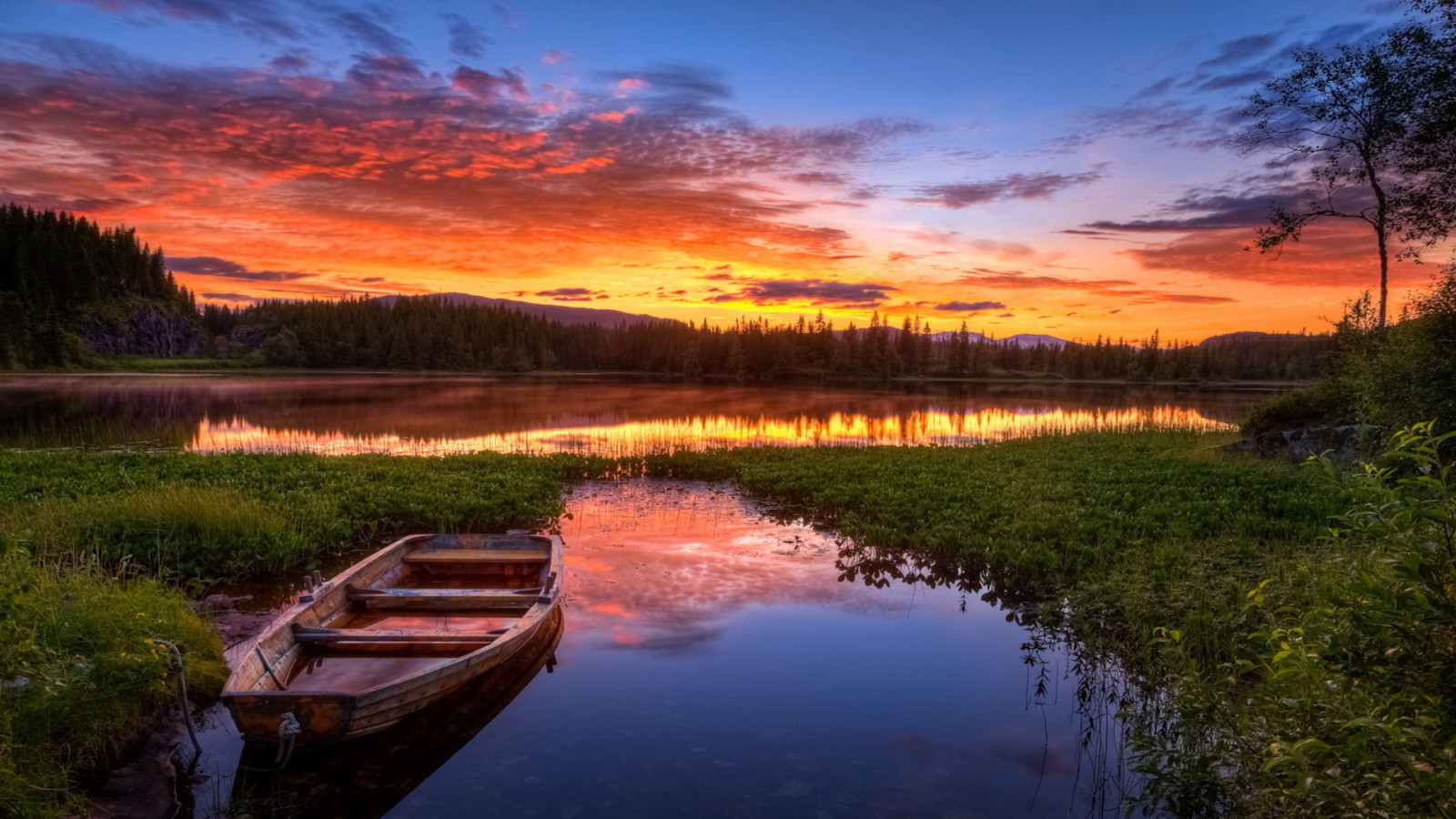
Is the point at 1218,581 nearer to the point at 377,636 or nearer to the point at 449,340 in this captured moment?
the point at 377,636

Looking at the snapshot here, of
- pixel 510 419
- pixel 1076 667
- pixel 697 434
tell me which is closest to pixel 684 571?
pixel 1076 667

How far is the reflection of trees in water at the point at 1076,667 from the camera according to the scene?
7.33m

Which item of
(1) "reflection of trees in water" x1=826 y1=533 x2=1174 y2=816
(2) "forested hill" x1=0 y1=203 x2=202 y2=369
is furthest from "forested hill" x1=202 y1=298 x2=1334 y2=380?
(1) "reflection of trees in water" x1=826 y1=533 x2=1174 y2=816

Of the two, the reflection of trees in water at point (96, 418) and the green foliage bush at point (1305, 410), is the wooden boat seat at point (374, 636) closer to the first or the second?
the green foliage bush at point (1305, 410)

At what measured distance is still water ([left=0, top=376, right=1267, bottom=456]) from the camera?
3120 cm

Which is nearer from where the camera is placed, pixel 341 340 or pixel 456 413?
pixel 456 413

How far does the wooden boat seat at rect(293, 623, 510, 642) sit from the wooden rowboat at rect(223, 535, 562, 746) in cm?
1

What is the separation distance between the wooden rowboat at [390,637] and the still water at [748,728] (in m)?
0.66

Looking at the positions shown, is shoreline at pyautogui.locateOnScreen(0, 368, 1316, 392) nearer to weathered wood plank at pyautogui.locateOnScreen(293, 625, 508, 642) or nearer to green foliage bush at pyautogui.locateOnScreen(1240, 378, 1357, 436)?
green foliage bush at pyautogui.locateOnScreen(1240, 378, 1357, 436)

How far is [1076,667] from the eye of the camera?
9820 mm

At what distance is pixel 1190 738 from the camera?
6.36m

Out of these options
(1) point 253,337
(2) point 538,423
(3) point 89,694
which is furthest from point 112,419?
(1) point 253,337

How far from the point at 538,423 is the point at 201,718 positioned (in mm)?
33324

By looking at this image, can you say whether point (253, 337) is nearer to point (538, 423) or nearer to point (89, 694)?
point (538, 423)
